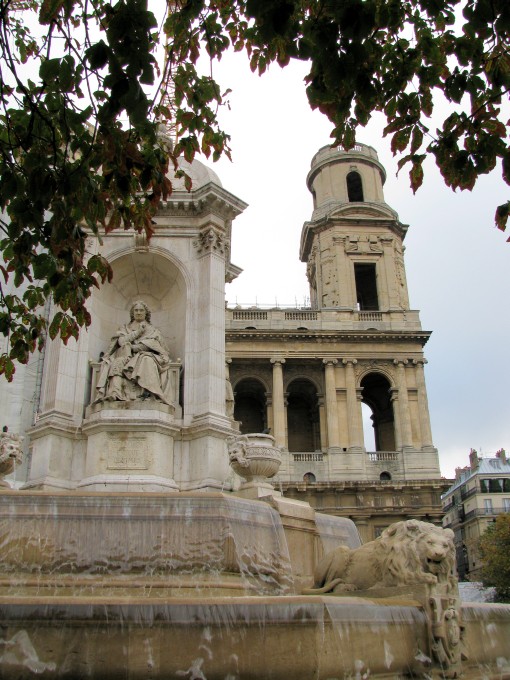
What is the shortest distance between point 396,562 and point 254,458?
362 centimetres

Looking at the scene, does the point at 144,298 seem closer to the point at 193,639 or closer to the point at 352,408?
the point at 193,639

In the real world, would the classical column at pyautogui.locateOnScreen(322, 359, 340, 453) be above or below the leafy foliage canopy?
above

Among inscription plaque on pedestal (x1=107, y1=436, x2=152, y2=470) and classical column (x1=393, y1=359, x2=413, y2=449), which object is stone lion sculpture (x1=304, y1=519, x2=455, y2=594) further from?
classical column (x1=393, y1=359, x2=413, y2=449)

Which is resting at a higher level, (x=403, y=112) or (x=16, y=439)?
(x=403, y=112)

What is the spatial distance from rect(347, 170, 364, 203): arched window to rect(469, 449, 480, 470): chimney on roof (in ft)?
128

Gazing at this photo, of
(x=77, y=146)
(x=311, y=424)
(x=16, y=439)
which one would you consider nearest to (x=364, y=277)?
(x=311, y=424)

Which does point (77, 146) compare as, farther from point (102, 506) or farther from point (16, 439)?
point (16, 439)

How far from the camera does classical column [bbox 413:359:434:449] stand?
46000 mm

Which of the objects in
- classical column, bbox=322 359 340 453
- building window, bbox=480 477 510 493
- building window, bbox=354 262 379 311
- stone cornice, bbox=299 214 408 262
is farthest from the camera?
building window, bbox=480 477 510 493

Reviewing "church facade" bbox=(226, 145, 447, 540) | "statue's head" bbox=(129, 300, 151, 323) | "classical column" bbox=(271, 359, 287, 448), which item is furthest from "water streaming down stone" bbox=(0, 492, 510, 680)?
"classical column" bbox=(271, 359, 287, 448)

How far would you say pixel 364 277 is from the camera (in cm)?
5628

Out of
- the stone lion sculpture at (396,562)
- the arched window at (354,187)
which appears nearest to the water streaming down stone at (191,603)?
the stone lion sculpture at (396,562)

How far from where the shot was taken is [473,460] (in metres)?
84.0

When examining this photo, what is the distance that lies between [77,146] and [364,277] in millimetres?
51845
